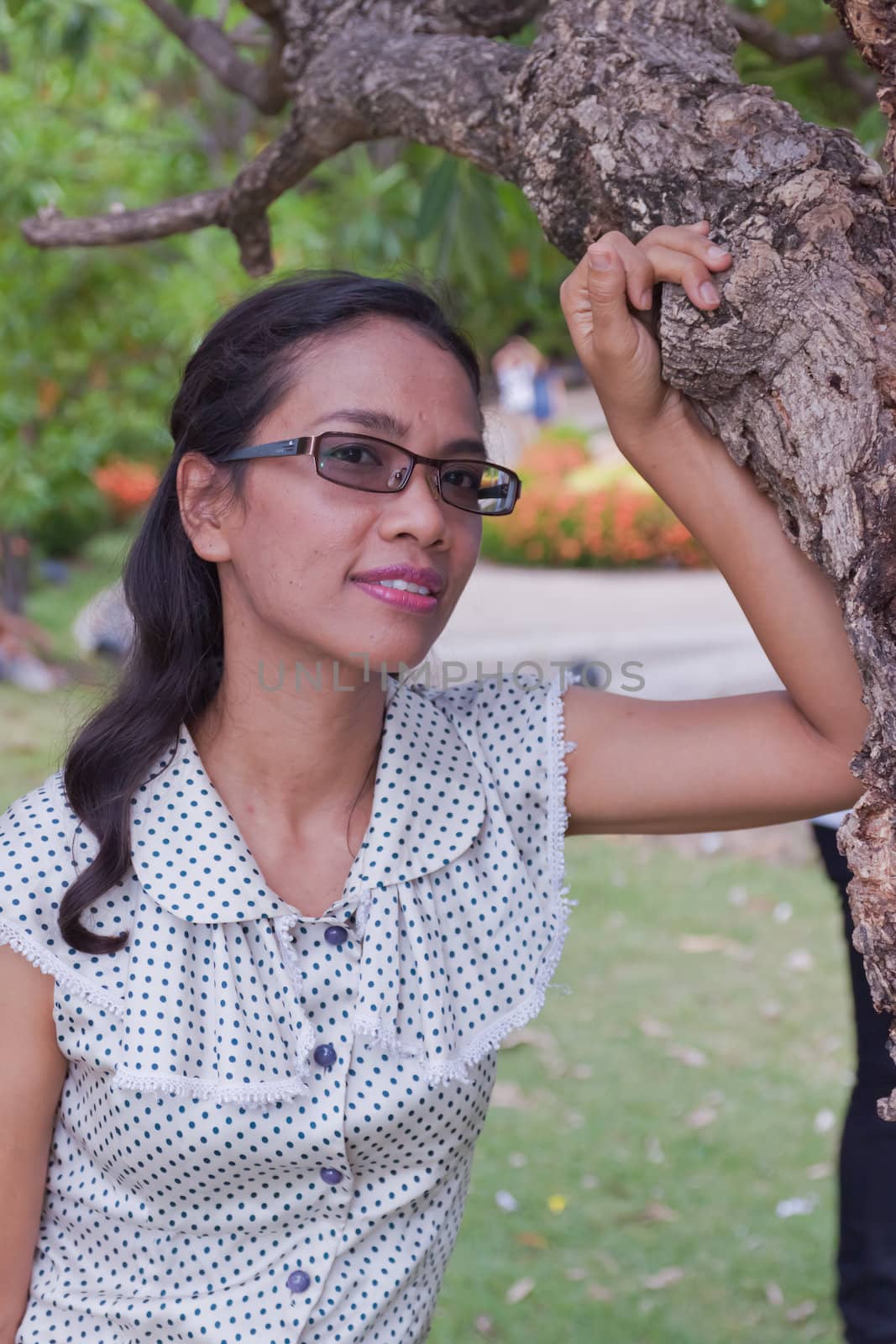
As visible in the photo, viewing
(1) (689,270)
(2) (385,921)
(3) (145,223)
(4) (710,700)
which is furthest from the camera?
(3) (145,223)

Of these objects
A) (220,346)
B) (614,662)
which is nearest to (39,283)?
(614,662)

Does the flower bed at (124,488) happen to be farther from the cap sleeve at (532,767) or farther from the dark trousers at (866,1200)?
the cap sleeve at (532,767)

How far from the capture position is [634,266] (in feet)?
4.74

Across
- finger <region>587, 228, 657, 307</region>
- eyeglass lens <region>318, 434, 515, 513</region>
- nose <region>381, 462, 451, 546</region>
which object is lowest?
nose <region>381, 462, 451, 546</region>

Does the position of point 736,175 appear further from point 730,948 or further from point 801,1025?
point 730,948

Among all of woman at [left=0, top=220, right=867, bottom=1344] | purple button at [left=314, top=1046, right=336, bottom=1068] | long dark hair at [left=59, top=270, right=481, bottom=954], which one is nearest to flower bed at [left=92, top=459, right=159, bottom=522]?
long dark hair at [left=59, top=270, right=481, bottom=954]

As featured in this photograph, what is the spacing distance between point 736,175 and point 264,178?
1134mm

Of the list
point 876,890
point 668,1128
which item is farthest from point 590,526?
point 876,890

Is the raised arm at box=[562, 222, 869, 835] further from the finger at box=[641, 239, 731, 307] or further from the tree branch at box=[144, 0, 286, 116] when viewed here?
the tree branch at box=[144, 0, 286, 116]

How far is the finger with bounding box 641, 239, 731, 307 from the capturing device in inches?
54.6

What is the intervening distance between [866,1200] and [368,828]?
1385 mm

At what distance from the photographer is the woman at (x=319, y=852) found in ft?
5.47

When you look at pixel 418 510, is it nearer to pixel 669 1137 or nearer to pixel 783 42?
pixel 783 42

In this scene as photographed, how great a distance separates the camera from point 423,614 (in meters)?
1.68
